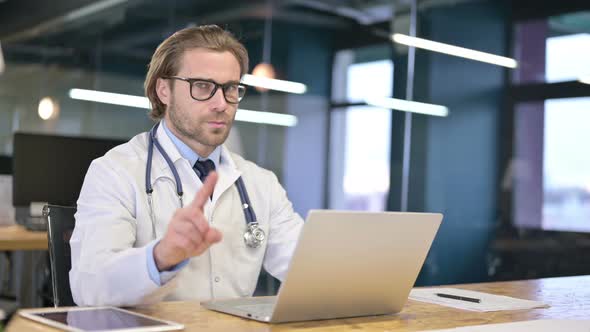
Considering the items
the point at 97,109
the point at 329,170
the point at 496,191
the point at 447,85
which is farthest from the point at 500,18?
the point at 97,109

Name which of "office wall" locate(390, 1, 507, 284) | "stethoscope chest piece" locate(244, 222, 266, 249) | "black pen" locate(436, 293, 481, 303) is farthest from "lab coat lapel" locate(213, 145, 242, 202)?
"office wall" locate(390, 1, 507, 284)

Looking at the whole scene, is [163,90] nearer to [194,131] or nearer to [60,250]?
[194,131]

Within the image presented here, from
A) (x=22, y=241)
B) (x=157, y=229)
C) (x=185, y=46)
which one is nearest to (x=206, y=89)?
(x=185, y=46)

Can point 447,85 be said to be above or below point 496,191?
above

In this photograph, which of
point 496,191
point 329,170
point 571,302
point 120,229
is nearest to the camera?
point 120,229

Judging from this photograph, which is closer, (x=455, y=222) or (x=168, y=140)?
(x=168, y=140)

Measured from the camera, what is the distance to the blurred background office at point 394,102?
5.00 m

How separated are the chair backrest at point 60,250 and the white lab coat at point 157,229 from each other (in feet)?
0.53

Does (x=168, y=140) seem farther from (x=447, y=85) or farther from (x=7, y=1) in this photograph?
(x=7, y=1)

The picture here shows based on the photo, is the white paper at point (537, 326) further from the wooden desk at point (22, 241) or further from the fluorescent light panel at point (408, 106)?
the fluorescent light panel at point (408, 106)

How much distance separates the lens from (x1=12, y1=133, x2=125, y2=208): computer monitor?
3689 mm

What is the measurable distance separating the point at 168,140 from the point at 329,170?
3.79 meters

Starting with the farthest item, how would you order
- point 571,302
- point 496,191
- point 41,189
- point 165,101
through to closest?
point 496,191 → point 41,189 → point 165,101 → point 571,302

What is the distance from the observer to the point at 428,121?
18.0ft
